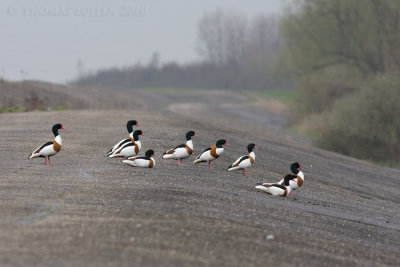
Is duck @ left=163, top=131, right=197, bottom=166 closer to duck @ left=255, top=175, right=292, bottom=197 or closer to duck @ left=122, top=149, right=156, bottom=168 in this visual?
duck @ left=122, top=149, right=156, bottom=168

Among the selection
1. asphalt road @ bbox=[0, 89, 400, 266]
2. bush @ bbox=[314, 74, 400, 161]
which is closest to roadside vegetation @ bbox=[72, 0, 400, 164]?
bush @ bbox=[314, 74, 400, 161]

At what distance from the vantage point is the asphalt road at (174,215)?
8453mm

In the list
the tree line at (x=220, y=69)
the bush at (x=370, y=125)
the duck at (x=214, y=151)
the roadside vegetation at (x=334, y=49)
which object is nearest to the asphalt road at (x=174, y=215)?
the duck at (x=214, y=151)

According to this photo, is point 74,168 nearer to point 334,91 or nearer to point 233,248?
point 233,248

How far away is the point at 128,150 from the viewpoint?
14688 mm

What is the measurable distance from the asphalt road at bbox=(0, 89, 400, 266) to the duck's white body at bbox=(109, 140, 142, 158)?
0.97 ft

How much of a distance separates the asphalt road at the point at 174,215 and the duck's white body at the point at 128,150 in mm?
296

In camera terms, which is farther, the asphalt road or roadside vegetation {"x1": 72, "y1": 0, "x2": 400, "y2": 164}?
roadside vegetation {"x1": 72, "y1": 0, "x2": 400, "y2": 164}

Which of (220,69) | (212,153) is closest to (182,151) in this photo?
(212,153)

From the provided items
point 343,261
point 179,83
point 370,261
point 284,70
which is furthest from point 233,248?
point 179,83

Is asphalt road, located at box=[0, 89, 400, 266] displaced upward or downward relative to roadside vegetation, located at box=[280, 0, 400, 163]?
downward

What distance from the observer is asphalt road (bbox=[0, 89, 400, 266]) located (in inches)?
333

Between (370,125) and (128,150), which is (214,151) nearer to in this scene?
(128,150)

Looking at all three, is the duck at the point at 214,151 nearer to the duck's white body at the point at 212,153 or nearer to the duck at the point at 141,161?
the duck's white body at the point at 212,153
